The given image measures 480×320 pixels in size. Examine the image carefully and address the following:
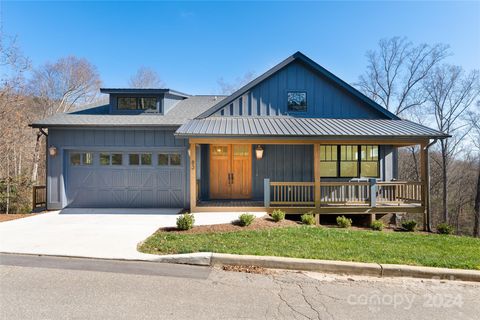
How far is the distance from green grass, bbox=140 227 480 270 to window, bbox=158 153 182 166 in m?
4.50

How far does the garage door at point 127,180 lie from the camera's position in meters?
10.8

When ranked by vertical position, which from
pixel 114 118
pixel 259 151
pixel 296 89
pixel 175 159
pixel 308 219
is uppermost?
pixel 296 89

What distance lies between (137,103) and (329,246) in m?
10.6

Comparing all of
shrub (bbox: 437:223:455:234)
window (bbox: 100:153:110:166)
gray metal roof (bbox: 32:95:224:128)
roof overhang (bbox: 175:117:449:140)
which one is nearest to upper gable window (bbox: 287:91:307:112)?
roof overhang (bbox: 175:117:449:140)

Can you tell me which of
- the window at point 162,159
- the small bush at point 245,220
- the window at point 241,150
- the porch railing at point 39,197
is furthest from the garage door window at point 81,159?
the small bush at point 245,220

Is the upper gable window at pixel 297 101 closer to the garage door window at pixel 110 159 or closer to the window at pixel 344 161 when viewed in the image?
the window at pixel 344 161

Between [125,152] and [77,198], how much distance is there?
2.79 meters

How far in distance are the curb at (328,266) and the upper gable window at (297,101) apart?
26.1 feet

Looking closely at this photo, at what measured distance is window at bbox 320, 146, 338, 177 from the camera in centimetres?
1126

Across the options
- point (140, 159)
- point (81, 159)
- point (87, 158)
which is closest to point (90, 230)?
point (140, 159)

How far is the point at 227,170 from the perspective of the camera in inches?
456

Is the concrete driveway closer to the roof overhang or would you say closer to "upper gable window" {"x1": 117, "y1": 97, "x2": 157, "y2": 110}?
the roof overhang

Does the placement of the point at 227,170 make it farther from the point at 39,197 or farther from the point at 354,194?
the point at 39,197

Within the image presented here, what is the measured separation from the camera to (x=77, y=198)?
10.9 m
